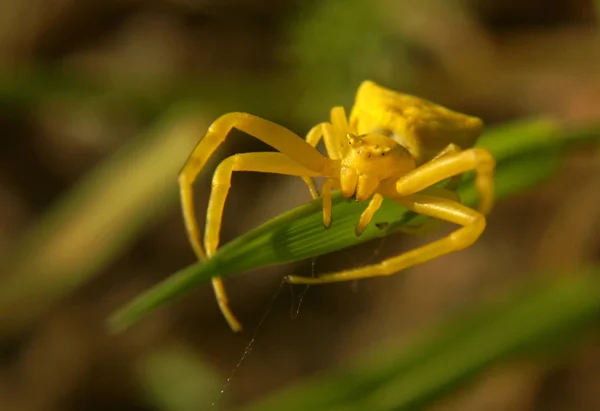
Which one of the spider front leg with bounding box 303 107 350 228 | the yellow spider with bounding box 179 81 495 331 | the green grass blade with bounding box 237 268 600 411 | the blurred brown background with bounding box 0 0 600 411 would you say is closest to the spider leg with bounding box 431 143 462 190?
the yellow spider with bounding box 179 81 495 331

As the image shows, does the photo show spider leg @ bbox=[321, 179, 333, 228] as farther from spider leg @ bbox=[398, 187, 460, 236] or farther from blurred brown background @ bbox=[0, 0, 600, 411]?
blurred brown background @ bbox=[0, 0, 600, 411]

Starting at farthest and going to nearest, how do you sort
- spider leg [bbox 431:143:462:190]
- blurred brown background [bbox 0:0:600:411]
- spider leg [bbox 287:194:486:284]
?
blurred brown background [bbox 0:0:600:411]
spider leg [bbox 431:143:462:190]
spider leg [bbox 287:194:486:284]

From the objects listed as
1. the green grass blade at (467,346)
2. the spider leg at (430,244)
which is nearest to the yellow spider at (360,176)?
the spider leg at (430,244)

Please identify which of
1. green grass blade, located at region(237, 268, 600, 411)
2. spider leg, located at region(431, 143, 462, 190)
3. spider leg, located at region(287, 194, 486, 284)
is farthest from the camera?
green grass blade, located at region(237, 268, 600, 411)

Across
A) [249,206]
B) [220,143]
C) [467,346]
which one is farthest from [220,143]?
[249,206]

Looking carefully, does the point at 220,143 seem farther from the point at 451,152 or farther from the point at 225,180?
the point at 451,152

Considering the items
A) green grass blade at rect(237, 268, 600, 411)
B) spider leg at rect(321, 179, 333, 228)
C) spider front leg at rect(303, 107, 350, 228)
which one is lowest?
green grass blade at rect(237, 268, 600, 411)
